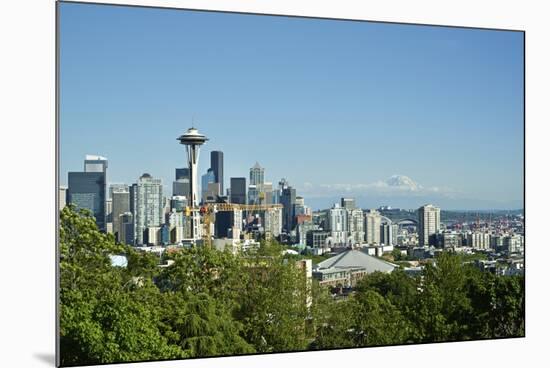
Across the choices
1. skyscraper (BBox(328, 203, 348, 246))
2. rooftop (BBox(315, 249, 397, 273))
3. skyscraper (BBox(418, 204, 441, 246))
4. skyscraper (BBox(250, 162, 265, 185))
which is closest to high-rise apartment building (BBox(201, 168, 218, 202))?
skyscraper (BBox(250, 162, 265, 185))

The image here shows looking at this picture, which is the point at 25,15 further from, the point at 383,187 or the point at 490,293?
the point at 490,293

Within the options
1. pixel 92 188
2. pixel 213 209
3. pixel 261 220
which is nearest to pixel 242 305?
pixel 261 220

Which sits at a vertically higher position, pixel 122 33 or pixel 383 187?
pixel 122 33

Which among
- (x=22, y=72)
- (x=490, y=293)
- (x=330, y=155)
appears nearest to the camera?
(x=22, y=72)

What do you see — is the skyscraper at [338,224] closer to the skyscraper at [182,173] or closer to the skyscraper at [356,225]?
the skyscraper at [356,225]

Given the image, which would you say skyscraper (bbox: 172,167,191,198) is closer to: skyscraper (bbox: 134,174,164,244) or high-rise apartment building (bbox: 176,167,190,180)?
high-rise apartment building (bbox: 176,167,190,180)

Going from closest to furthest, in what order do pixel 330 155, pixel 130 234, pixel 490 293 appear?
pixel 130 234, pixel 330 155, pixel 490 293

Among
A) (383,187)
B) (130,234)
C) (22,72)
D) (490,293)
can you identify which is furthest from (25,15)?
(490,293)

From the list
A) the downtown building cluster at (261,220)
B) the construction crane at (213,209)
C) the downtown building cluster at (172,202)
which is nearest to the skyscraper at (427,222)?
the downtown building cluster at (261,220)
